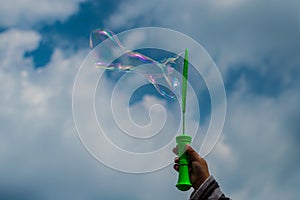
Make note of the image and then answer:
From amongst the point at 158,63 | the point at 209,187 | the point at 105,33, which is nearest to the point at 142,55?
the point at 158,63

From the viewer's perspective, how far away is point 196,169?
239 inches

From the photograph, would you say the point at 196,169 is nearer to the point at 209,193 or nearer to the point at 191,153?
the point at 191,153

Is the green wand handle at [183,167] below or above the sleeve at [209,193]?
above

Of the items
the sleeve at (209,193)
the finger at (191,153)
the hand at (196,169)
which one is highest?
the finger at (191,153)

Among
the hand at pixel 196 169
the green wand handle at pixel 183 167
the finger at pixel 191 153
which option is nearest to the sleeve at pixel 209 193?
the hand at pixel 196 169

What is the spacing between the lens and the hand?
6.01m

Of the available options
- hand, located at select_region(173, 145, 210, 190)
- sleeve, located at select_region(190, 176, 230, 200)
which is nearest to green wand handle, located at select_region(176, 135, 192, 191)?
hand, located at select_region(173, 145, 210, 190)

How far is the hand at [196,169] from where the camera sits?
601 cm

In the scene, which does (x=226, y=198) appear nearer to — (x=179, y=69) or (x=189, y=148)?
(x=189, y=148)

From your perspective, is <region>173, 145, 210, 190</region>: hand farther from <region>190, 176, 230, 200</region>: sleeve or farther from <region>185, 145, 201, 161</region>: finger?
<region>190, 176, 230, 200</region>: sleeve

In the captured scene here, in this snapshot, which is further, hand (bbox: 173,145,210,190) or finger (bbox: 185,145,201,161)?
finger (bbox: 185,145,201,161)

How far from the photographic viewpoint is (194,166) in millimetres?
6102

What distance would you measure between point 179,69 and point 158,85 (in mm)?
1055

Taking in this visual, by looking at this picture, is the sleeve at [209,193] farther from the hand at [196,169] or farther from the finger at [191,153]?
the finger at [191,153]
